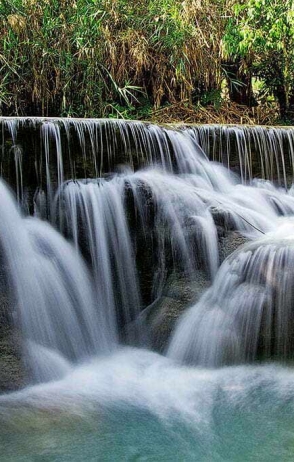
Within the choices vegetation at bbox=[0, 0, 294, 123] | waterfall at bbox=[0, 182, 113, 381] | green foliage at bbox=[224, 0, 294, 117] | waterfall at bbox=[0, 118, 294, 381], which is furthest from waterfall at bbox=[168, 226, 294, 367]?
green foliage at bbox=[224, 0, 294, 117]

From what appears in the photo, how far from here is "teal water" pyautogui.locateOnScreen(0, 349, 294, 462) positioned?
3.05 meters

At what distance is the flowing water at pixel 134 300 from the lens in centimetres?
329

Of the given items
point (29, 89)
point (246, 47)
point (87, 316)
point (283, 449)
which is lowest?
point (283, 449)

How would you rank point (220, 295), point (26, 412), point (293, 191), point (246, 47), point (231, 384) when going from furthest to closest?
point (246, 47) < point (293, 191) < point (220, 295) < point (231, 384) < point (26, 412)

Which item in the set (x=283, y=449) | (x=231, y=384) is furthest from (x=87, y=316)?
(x=283, y=449)

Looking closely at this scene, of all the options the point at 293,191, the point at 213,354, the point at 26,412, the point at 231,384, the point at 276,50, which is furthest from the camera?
the point at 276,50

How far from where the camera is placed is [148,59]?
328 inches

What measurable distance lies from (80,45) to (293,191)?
11.5 ft

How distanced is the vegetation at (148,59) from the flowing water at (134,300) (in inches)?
80.6

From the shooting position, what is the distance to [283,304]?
4320 mm

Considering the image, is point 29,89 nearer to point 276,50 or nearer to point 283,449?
point 276,50

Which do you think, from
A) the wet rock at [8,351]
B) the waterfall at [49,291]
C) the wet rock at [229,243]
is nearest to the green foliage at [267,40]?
the wet rock at [229,243]

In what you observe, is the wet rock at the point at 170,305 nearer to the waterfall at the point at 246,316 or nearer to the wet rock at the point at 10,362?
the waterfall at the point at 246,316

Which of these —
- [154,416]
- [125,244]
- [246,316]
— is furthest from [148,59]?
[154,416]
